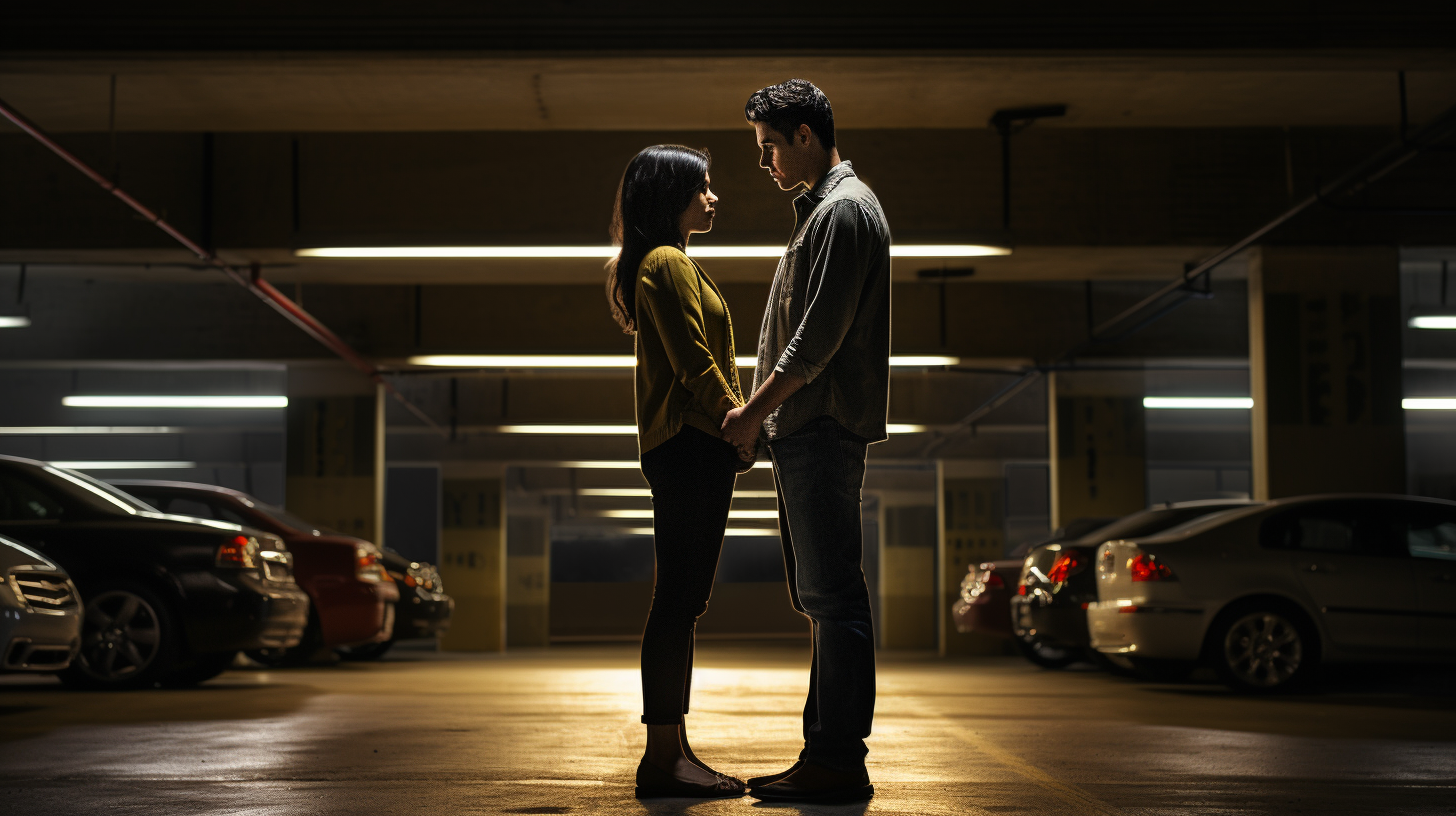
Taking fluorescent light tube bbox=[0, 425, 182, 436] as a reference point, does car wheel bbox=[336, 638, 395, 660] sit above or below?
below

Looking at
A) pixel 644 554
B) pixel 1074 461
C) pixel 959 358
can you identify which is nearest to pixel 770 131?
pixel 959 358

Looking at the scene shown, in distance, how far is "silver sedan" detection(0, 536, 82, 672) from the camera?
5.84 metres

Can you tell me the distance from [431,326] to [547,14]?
871 cm

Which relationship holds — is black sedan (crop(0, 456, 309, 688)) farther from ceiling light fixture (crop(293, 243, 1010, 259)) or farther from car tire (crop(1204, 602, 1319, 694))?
car tire (crop(1204, 602, 1319, 694))

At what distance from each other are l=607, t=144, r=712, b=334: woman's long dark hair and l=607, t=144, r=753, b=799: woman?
0.10 metres

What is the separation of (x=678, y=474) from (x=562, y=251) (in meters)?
7.33

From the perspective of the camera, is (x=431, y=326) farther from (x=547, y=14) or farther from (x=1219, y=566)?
(x=1219, y=566)

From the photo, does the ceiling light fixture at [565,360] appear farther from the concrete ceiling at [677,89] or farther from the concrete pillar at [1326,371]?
the concrete ceiling at [677,89]

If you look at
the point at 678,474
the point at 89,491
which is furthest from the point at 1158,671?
the point at 678,474

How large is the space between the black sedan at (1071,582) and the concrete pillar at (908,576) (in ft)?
73.3

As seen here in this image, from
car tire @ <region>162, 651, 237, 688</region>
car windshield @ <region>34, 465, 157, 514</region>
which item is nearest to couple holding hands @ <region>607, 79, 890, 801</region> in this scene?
car windshield @ <region>34, 465, 157, 514</region>

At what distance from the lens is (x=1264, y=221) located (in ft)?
38.1

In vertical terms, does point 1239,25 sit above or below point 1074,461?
above

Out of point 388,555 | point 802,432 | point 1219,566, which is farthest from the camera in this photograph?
point 388,555
